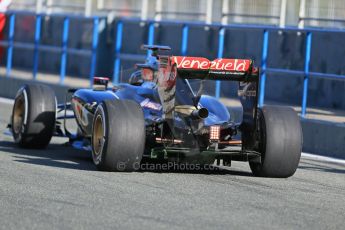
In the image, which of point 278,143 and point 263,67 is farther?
point 263,67

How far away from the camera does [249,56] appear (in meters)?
19.1

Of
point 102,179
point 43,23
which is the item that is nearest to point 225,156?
point 102,179

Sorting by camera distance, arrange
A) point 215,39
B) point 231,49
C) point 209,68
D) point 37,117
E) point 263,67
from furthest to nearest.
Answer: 1. point 215,39
2. point 231,49
3. point 263,67
4. point 37,117
5. point 209,68

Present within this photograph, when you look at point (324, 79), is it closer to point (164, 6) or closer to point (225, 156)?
point (225, 156)

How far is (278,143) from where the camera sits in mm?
11078

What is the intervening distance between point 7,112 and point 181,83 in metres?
8.24

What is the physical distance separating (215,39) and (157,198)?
11249mm

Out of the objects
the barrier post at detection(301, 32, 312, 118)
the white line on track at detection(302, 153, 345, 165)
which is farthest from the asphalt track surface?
the barrier post at detection(301, 32, 312, 118)

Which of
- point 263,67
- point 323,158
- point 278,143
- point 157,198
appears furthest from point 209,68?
point 263,67

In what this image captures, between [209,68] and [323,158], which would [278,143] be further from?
[323,158]

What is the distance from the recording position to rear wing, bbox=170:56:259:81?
11.0m

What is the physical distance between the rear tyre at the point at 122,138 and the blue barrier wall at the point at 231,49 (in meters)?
1.34

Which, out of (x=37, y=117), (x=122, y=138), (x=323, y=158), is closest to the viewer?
(x=122, y=138)

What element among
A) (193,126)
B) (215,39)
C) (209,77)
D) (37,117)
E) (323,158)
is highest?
(215,39)
